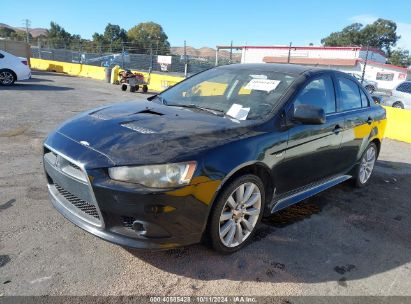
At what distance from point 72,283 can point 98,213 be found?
0.53m

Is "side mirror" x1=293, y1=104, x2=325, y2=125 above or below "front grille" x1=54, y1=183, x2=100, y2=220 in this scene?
above

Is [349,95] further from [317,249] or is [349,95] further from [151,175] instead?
[151,175]

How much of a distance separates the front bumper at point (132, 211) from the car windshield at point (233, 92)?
1182mm

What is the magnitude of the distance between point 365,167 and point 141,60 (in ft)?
71.4

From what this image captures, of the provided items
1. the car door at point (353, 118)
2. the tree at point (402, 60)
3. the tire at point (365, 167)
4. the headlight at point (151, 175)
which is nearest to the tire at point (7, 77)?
the car door at point (353, 118)

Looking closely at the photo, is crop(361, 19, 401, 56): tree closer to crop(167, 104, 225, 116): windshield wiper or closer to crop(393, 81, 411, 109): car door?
crop(393, 81, 411, 109): car door

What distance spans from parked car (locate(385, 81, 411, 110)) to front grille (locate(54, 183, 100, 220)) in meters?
14.2

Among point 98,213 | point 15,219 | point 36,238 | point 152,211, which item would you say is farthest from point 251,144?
point 15,219

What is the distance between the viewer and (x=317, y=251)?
3443mm

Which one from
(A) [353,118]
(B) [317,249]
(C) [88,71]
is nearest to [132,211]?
(B) [317,249]

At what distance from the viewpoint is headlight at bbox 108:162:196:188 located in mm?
2629

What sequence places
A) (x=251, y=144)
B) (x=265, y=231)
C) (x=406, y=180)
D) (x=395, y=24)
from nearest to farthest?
(x=251, y=144) < (x=265, y=231) < (x=406, y=180) < (x=395, y=24)

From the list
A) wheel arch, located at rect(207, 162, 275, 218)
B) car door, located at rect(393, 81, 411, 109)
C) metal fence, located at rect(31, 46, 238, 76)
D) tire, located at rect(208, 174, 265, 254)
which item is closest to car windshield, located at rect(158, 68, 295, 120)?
wheel arch, located at rect(207, 162, 275, 218)

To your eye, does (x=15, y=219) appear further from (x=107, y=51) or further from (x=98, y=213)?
(x=107, y=51)
